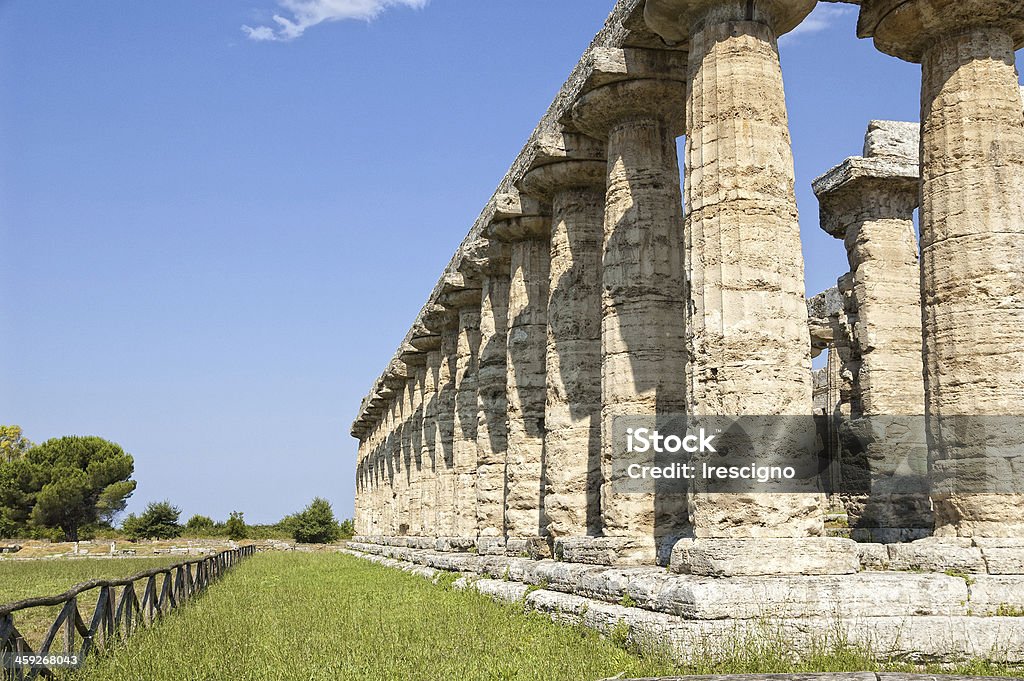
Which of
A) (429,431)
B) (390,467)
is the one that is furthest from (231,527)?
(429,431)

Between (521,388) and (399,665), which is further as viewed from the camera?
(521,388)

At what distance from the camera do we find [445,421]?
26016mm

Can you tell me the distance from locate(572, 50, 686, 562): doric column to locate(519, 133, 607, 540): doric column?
72.0 inches

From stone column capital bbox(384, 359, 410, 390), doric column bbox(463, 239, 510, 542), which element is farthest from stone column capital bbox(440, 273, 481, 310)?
stone column capital bbox(384, 359, 410, 390)

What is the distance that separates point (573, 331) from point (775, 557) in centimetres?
679

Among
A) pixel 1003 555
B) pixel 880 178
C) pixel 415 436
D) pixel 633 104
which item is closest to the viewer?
pixel 1003 555

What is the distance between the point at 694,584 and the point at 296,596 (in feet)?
31.0

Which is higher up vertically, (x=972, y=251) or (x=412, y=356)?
(x=412, y=356)

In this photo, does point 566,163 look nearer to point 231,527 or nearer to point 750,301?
point 750,301

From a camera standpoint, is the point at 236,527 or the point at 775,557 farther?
the point at 236,527

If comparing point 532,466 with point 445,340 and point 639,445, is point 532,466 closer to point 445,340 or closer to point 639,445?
→ point 639,445

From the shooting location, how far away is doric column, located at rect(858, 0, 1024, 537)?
994 centimetres

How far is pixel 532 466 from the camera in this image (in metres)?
16.5

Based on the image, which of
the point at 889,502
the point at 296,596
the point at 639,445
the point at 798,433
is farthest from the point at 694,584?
the point at 296,596
